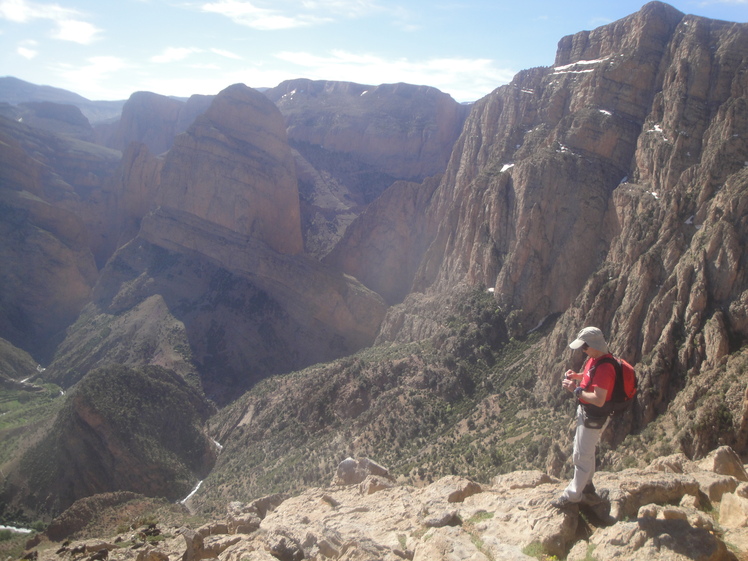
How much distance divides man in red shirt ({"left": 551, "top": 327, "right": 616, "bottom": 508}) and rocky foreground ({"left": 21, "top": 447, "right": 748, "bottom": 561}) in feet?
1.55

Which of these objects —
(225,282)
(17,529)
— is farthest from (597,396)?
(225,282)

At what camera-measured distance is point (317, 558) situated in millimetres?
16531

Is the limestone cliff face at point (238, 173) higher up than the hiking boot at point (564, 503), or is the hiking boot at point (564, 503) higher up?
the limestone cliff face at point (238, 173)

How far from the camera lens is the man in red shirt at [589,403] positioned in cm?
1213

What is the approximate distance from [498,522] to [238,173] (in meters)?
81.8

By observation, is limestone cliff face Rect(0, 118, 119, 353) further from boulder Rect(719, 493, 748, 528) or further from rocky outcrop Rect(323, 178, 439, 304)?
boulder Rect(719, 493, 748, 528)

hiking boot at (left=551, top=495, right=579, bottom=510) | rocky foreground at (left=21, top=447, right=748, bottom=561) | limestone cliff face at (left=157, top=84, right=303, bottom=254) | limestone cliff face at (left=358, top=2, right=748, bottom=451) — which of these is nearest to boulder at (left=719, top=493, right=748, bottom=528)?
rocky foreground at (left=21, top=447, right=748, bottom=561)

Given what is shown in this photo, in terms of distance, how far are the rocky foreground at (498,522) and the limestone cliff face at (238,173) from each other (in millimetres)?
66977

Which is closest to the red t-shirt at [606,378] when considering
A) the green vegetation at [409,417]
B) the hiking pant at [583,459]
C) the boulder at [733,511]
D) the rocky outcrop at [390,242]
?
the hiking pant at [583,459]

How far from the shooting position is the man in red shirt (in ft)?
39.8

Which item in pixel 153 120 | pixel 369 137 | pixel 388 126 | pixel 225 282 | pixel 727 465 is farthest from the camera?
pixel 153 120

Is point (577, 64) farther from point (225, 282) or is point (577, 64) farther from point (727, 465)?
point (225, 282)

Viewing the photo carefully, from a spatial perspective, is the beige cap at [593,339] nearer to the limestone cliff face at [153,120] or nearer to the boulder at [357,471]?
the boulder at [357,471]

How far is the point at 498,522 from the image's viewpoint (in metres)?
14.8
